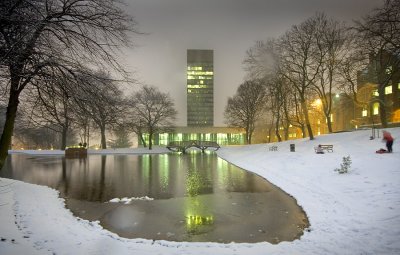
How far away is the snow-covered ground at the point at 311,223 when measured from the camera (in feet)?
23.7

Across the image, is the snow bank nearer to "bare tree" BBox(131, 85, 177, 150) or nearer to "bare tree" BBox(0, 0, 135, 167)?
"bare tree" BBox(0, 0, 135, 167)

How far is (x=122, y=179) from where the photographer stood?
19.9 meters

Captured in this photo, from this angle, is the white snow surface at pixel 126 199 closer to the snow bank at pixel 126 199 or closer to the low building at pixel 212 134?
the snow bank at pixel 126 199

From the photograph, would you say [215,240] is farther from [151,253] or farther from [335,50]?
[335,50]

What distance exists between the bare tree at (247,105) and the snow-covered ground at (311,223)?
43252mm

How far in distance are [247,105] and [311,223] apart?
171ft

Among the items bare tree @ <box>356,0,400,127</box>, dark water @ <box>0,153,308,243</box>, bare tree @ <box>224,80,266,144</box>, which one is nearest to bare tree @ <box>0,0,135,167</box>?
dark water @ <box>0,153,308,243</box>

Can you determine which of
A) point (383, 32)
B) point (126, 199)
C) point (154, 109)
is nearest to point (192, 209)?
point (126, 199)

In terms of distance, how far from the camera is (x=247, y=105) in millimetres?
60875

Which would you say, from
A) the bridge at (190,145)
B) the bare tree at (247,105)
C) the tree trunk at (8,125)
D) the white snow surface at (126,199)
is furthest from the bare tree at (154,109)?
the tree trunk at (8,125)

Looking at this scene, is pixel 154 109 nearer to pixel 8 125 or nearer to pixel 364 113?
pixel 364 113

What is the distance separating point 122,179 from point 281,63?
926 inches

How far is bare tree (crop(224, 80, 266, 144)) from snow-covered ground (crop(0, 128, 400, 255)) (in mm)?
43252

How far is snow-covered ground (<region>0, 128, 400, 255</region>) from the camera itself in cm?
723
